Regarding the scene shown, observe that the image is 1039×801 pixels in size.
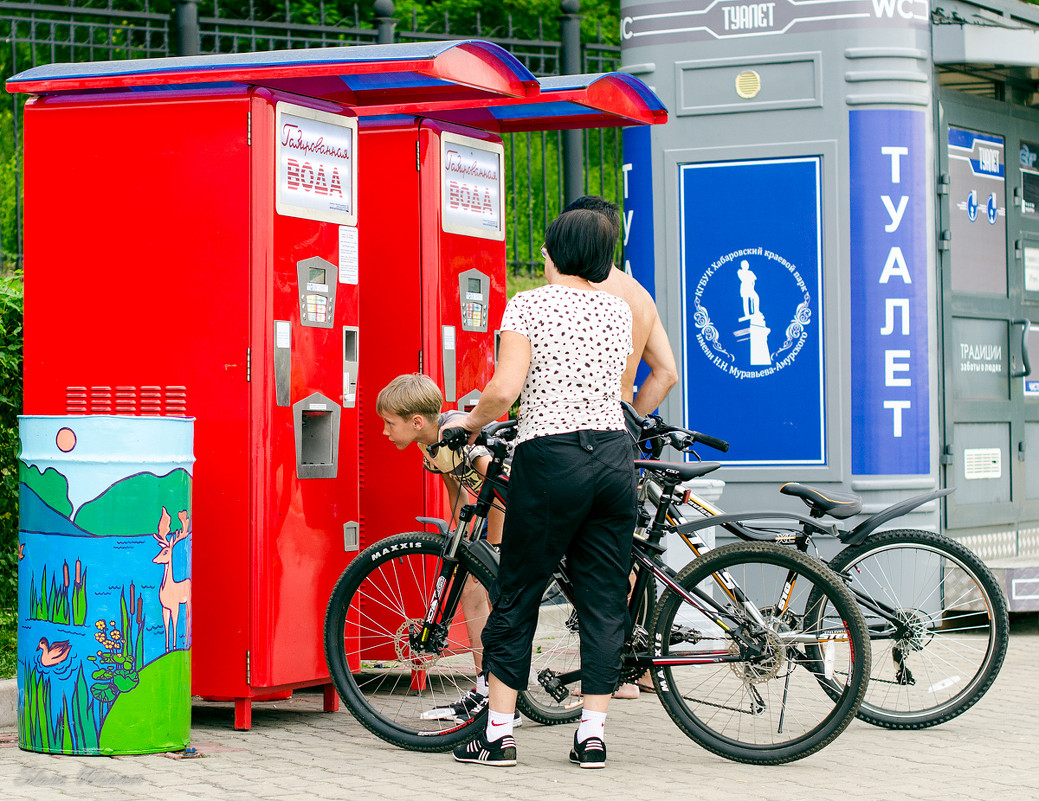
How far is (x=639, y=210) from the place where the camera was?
7793mm

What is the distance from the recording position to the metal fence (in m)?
8.09

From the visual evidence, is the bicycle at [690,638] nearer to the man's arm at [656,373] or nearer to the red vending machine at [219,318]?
the red vending machine at [219,318]

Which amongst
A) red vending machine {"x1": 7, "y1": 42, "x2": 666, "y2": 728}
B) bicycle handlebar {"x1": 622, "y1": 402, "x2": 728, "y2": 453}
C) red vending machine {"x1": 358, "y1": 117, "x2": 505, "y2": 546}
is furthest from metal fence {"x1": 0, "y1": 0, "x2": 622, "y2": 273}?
bicycle handlebar {"x1": 622, "y1": 402, "x2": 728, "y2": 453}

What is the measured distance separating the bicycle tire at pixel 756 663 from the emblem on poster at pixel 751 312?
269 cm

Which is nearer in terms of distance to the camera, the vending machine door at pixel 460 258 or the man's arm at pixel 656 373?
the man's arm at pixel 656 373

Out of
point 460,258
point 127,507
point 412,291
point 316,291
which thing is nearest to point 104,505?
point 127,507

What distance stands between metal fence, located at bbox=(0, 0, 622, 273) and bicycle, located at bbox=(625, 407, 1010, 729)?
340 cm

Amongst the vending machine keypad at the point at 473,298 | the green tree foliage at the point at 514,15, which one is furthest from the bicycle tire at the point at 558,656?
→ the green tree foliage at the point at 514,15

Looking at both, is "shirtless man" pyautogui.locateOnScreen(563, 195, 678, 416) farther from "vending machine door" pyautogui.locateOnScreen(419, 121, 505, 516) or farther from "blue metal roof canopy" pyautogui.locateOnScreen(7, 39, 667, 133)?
"vending machine door" pyautogui.locateOnScreen(419, 121, 505, 516)

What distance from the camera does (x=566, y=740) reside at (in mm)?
5328

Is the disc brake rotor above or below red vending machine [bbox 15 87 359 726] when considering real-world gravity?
below

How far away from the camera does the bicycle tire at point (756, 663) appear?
4.81m

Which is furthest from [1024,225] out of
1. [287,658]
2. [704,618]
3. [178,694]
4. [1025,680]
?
[178,694]

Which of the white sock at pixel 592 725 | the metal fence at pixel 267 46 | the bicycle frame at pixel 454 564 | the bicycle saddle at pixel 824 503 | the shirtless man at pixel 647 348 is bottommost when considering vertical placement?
the white sock at pixel 592 725
